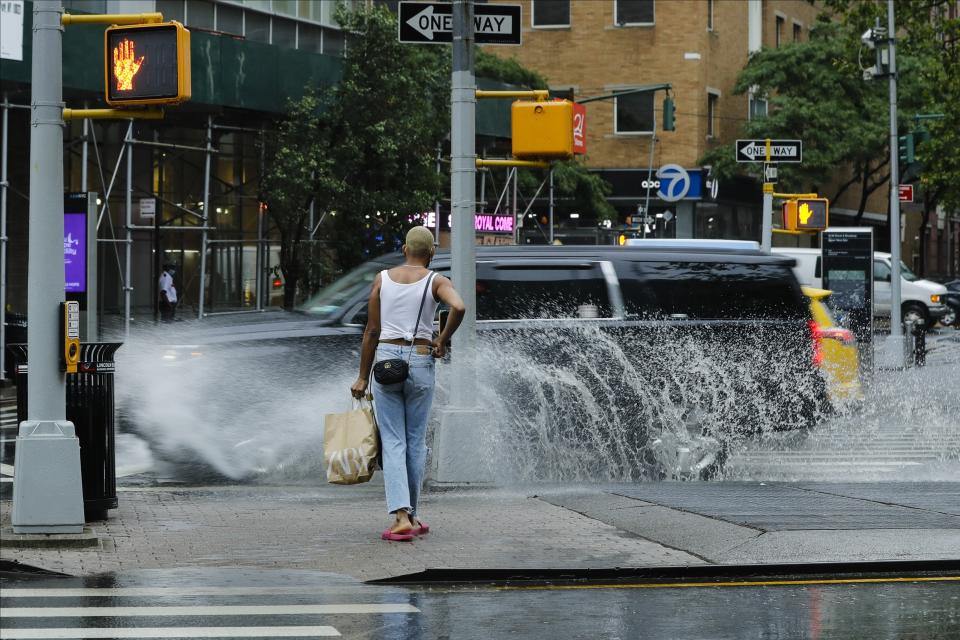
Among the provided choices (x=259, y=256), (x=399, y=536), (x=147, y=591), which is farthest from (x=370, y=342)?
(x=259, y=256)

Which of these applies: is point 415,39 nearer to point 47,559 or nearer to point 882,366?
point 47,559

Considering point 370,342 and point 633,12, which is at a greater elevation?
point 633,12

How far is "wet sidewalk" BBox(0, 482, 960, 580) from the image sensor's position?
27.8ft

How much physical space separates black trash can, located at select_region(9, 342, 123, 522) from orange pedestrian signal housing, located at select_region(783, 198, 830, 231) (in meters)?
19.3

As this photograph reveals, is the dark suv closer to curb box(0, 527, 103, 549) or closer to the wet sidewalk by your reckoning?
the wet sidewalk

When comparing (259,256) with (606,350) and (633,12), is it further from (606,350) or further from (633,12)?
(633,12)

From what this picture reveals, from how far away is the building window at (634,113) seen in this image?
5853 centimetres

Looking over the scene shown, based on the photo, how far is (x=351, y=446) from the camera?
30.2 ft

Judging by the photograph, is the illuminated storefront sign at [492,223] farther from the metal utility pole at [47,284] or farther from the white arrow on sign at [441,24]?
the metal utility pole at [47,284]

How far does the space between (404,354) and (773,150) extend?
56.6 feet

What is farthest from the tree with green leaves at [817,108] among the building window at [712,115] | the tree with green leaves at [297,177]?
the tree with green leaves at [297,177]

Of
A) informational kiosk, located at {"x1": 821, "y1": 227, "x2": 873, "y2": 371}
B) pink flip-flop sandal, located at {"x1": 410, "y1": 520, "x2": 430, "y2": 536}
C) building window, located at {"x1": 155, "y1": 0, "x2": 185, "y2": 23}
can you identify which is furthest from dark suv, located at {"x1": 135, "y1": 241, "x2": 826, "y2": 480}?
building window, located at {"x1": 155, "y1": 0, "x2": 185, "y2": 23}

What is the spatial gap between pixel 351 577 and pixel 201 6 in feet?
86.5

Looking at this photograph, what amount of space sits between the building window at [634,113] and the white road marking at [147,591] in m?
52.1
